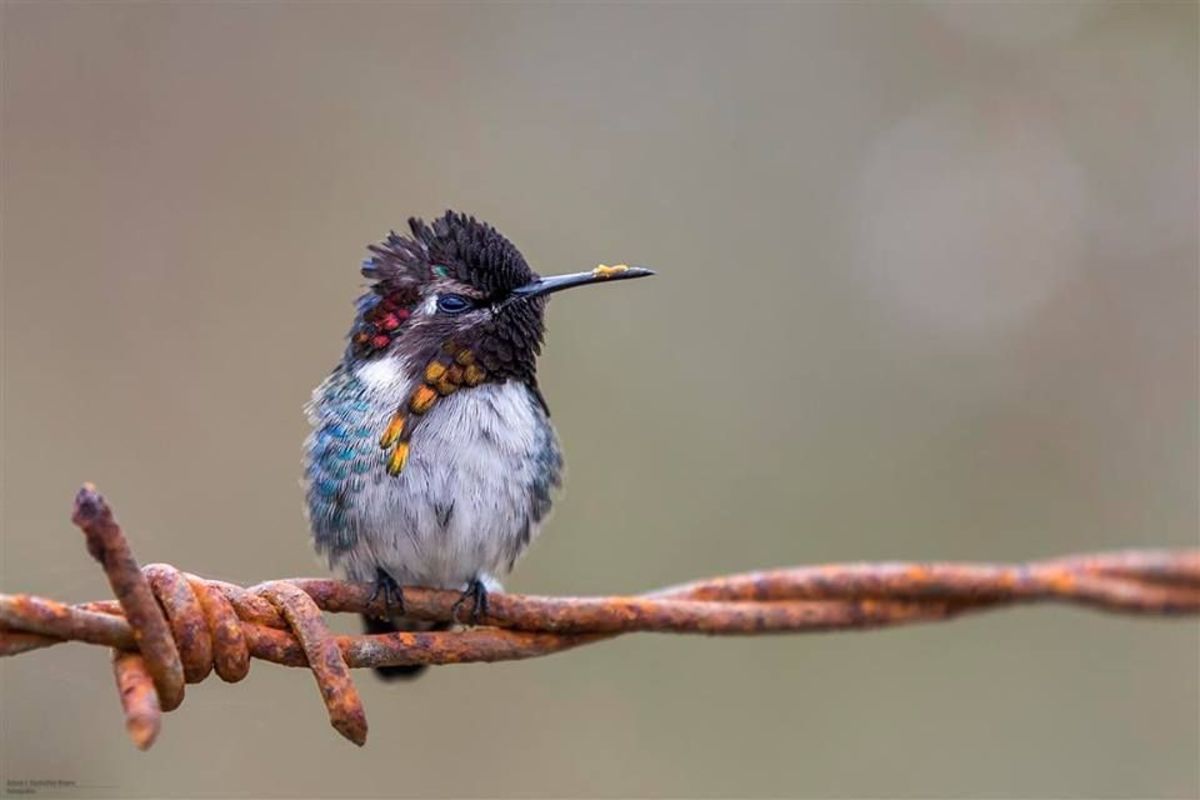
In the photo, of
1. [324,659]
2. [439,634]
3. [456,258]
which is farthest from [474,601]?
[456,258]

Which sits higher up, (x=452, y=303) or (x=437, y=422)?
(x=452, y=303)

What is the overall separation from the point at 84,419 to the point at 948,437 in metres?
5.33

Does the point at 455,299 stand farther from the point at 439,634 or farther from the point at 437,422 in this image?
the point at 439,634

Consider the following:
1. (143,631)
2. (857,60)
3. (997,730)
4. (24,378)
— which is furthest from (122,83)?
(143,631)

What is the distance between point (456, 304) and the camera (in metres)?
4.25

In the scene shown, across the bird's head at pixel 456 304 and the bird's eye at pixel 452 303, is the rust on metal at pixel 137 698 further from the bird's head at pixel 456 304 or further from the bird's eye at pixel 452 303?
the bird's eye at pixel 452 303

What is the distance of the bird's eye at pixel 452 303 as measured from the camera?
4.24m

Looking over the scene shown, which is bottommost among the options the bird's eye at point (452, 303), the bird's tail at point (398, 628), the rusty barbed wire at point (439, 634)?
the bird's tail at point (398, 628)

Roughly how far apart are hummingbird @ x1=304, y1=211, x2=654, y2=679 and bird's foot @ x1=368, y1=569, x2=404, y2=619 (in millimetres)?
22

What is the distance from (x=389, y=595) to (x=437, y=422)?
613mm

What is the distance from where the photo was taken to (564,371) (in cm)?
814

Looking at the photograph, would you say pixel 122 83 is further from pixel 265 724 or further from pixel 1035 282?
pixel 1035 282

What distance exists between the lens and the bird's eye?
4238 mm

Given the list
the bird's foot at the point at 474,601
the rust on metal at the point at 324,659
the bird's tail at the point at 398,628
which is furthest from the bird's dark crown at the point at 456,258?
the rust on metal at the point at 324,659
